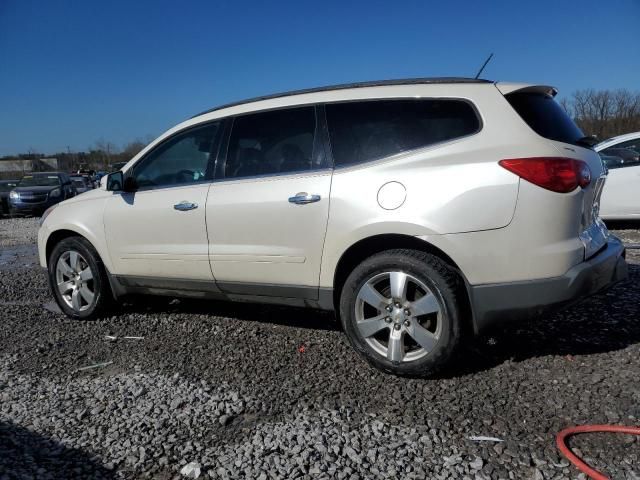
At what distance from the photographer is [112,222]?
4.66 meters

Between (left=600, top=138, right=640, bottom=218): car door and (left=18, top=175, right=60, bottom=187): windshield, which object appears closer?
(left=600, top=138, right=640, bottom=218): car door

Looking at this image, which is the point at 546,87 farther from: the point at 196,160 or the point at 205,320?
the point at 205,320

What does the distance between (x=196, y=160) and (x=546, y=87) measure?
2671 mm

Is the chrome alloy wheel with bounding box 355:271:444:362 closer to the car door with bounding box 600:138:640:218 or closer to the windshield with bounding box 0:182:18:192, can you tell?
the car door with bounding box 600:138:640:218

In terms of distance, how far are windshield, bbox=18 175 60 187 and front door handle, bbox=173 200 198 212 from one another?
1814 centimetres

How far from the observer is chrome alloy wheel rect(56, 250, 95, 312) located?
16.1 feet

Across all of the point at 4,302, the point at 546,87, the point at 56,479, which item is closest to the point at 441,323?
the point at 546,87

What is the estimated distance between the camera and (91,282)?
4938mm

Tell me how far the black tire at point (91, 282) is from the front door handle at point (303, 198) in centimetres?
226

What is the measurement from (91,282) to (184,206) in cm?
146

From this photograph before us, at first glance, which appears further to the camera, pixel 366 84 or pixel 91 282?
pixel 91 282

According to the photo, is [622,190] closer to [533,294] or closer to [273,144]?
[533,294]

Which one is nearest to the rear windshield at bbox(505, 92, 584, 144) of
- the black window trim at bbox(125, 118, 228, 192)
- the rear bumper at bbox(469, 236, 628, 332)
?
the rear bumper at bbox(469, 236, 628, 332)

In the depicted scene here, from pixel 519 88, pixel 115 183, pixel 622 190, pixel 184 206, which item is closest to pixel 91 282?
pixel 115 183
